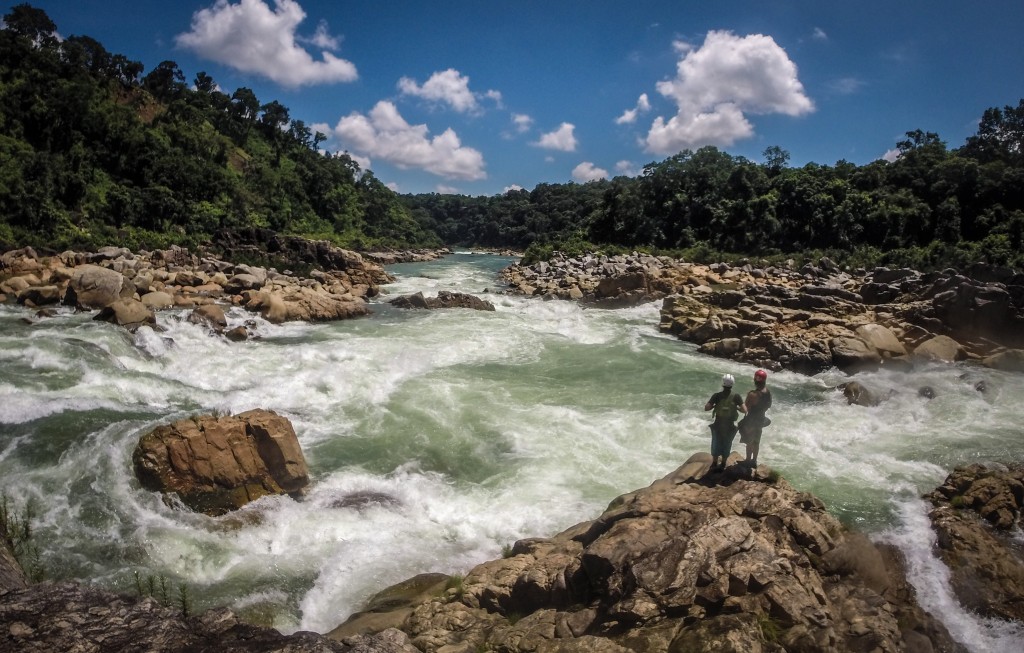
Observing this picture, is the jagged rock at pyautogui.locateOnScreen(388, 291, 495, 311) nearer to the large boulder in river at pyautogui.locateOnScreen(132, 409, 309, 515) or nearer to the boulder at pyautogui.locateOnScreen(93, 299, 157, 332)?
the boulder at pyautogui.locateOnScreen(93, 299, 157, 332)

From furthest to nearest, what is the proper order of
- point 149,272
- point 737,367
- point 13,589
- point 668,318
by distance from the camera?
point 149,272 → point 668,318 → point 737,367 → point 13,589

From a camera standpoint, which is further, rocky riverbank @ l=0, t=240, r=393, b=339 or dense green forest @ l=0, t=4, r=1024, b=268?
dense green forest @ l=0, t=4, r=1024, b=268

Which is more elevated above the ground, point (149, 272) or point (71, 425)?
point (149, 272)

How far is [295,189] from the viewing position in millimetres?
80188

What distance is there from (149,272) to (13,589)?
26.8 meters

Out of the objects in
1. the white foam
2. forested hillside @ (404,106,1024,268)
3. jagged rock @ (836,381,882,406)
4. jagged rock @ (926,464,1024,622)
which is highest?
forested hillside @ (404,106,1024,268)

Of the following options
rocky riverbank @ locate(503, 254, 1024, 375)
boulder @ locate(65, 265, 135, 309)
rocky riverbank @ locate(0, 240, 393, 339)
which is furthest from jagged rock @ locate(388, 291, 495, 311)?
boulder @ locate(65, 265, 135, 309)

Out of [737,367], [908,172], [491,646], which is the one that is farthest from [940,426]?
[908,172]

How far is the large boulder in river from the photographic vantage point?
8281 mm

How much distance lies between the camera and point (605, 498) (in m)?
9.41

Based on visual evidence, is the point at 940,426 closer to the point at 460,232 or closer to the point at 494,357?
the point at 494,357

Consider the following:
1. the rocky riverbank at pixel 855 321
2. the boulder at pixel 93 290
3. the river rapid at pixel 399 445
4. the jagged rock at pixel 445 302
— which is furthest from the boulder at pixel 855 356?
the boulder at pixel 93 290

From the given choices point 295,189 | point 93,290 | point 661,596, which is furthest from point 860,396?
point 295,189

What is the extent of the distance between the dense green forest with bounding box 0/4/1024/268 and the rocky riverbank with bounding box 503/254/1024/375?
66.9 ft
